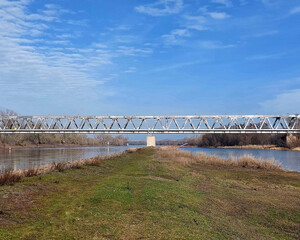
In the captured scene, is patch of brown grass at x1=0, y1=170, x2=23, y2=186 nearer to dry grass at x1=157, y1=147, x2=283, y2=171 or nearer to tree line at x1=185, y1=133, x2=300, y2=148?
dry grass at x1=157, y1=147, x2=283, y2=171

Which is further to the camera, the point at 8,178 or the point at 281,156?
the point at 281,156

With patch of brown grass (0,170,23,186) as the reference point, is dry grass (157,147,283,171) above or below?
below

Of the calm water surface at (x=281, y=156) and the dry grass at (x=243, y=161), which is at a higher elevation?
the dry grass at (x=243, y=161)

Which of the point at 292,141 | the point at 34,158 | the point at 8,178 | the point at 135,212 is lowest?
the point at 34,158

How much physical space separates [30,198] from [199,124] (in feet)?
262

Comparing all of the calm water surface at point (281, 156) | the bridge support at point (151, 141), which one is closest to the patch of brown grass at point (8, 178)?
the calm water surface at point (281, 156)

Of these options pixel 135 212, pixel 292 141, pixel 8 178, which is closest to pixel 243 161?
pixel 8 178

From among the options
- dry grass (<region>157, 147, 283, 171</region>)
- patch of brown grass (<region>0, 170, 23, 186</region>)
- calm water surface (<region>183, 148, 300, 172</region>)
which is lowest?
calm water surface (<region>183, 148, 300, 172</region>)

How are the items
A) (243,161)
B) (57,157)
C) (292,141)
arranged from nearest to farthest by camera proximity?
(243,161) → (57,157) → (292,141)

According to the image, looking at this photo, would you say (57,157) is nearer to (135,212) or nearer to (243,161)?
(243,161)

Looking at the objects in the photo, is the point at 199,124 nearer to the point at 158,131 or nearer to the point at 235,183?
the point at 158,131

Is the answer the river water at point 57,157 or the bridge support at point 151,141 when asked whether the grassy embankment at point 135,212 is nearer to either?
the river water at point 57,157

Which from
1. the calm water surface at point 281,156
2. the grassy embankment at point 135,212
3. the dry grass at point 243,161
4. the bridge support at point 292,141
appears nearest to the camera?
the grassy embankment at point 135,212

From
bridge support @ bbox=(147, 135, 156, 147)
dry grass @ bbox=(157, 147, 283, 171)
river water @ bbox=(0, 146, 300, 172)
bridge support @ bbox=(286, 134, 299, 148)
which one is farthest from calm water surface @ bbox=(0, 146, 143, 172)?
bridge support @ bbox=(286, 134, 299, 148)
